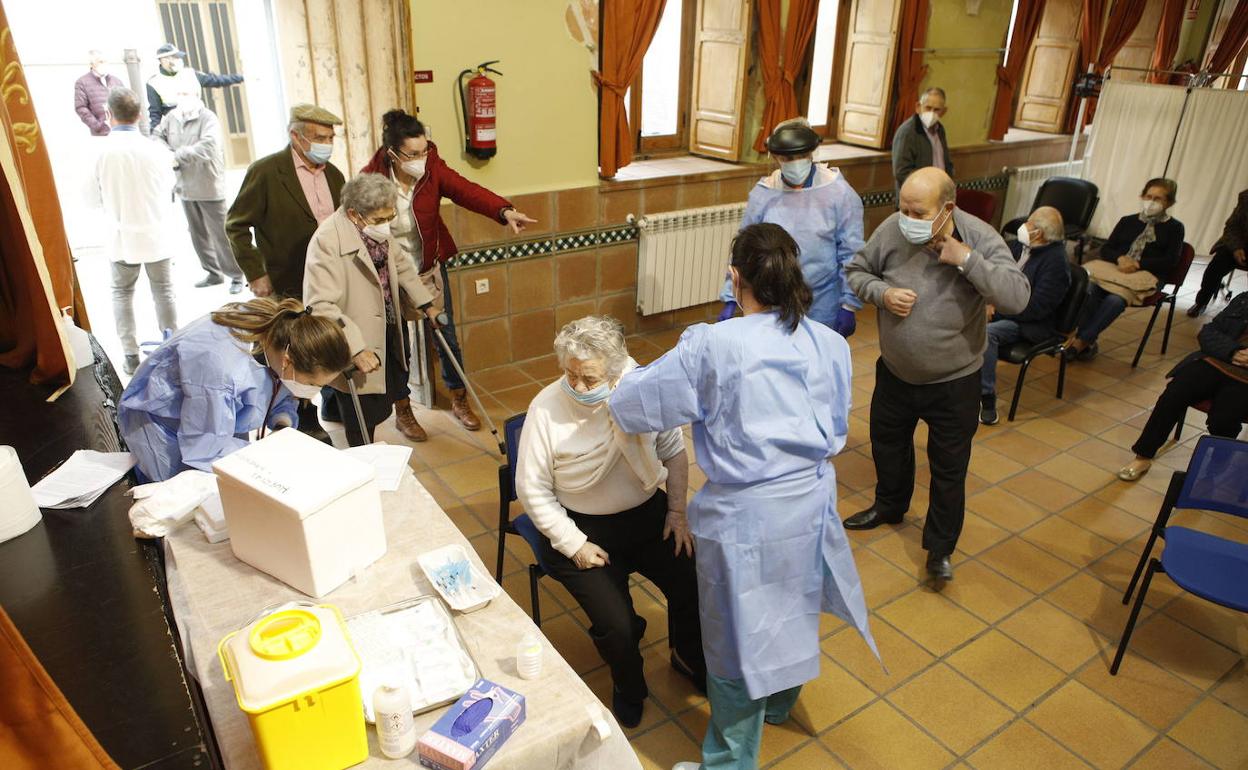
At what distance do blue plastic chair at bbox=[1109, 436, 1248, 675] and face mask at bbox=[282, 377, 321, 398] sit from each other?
289 centimetres

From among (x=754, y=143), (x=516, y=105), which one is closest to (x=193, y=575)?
(x=516, y=105)

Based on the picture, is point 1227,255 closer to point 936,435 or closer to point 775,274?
point 936,435

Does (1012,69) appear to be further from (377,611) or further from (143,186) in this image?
(377,611)

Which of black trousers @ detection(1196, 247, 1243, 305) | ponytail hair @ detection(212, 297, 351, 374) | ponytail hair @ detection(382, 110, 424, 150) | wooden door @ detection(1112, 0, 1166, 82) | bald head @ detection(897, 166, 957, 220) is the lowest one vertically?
black trousers @ detection(1196, 247, 1243, 305)

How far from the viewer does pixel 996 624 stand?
3291 millimetres

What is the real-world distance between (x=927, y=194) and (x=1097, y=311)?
10.4ft

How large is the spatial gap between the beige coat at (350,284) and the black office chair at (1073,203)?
16.3ft

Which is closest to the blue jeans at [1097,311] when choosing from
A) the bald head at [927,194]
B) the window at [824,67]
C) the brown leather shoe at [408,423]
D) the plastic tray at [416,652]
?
the window at [824,67]

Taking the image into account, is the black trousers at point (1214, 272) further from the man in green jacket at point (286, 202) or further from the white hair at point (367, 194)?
the man in green jacket at point (286, 202)

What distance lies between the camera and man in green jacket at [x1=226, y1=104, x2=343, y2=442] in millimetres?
3809

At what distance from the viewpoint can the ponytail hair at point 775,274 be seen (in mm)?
2229

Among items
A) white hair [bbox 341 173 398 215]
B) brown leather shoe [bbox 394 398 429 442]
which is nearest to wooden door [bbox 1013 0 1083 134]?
brown leather shoe [bbox 394 398 429 442]

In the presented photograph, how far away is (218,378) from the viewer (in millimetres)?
2418

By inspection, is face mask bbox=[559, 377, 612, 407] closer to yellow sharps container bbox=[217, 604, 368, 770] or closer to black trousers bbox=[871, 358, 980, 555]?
yellow sharps container bbox=[217, 604, 368, 770]
